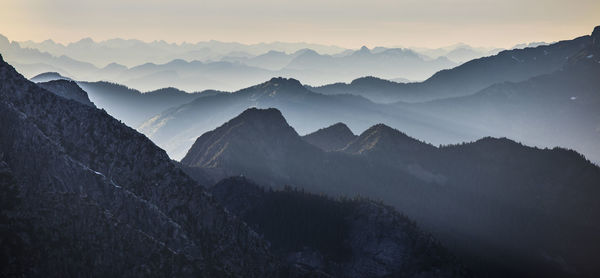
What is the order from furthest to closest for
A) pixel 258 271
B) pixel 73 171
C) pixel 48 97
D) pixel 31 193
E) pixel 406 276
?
pixel 406 276
pixel 258 271
pixel 48 97
pixel 73 171
pixel 31 193

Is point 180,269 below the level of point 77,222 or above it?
below

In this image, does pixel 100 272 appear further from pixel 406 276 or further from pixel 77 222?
pixel 406 276

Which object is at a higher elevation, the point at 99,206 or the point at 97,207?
the point at 99,206

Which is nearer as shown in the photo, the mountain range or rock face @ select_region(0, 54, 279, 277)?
the mountain range

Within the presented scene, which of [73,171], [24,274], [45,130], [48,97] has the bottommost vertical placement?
[24,274]

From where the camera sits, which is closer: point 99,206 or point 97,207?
point 97,207

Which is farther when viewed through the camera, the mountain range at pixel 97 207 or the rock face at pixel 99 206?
the rock face at pixel 99 206

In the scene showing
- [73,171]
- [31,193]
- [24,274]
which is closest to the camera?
[24,274]

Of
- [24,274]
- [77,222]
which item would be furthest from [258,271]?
[24,274]
